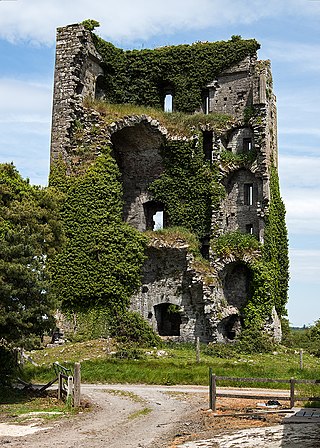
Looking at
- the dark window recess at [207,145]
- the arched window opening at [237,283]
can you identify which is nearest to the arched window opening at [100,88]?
the dark window recess at [207,145]

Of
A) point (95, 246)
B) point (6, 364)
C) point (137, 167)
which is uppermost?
point (137, 167)

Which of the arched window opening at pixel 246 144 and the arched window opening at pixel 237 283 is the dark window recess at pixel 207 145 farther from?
the arched window opening at pixel 237 283

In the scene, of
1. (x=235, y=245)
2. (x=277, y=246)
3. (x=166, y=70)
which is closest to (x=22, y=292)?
(x=235, y=245)

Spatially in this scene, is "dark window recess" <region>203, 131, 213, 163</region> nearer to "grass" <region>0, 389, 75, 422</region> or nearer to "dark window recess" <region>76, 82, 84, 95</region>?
"dark window recess" <region>76, 82, 84, 95</region>

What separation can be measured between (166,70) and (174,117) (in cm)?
415

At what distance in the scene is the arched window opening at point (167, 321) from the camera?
1492 inches

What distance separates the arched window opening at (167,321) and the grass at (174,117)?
1078 centimetres

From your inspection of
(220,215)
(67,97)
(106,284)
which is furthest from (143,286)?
(67,97)

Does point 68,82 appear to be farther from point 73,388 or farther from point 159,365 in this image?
point 73,388

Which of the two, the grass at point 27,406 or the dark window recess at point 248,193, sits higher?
the dark window recess at point 248,193

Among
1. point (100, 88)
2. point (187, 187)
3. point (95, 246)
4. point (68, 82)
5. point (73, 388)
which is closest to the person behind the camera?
point (73, 388)

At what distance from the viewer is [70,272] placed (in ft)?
115

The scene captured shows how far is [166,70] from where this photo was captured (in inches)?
1651

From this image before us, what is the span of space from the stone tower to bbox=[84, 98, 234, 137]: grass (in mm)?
333
